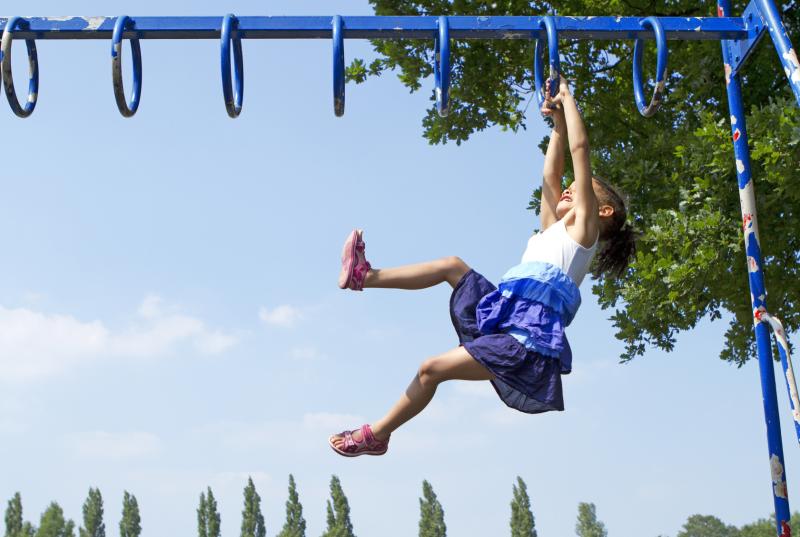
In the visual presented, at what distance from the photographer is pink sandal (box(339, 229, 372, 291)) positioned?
13.1ft

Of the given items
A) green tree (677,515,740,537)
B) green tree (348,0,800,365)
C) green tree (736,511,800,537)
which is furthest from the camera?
green tree (677,515,740,537)

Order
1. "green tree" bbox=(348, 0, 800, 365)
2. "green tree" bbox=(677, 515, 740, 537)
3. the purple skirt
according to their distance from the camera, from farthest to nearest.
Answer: "green tree" bbox=(677, 515, 740, 537)
"green tree" bbox=(348, 0, 800, 365)
the purple skirt

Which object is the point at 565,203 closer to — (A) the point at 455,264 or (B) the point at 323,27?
(A) the point at 455,264

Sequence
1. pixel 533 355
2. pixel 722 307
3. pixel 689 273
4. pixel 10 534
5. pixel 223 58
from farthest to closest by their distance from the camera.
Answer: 1. pixel 10 534
2. pixel 722 307
3. pixel 689 273
4. pixel 223 58
5. pixel 533 355

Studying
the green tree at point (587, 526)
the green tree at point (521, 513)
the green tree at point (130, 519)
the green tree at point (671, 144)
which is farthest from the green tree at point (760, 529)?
the green tree at point (671, 144)

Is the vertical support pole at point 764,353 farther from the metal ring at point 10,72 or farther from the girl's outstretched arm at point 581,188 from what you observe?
the metal ring at point 10,72

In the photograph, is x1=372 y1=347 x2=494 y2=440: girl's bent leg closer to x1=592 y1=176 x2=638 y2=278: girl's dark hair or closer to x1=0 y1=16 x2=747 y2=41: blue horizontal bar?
x1=592 y1=176 x2=638 y2=278: girl's dark hair

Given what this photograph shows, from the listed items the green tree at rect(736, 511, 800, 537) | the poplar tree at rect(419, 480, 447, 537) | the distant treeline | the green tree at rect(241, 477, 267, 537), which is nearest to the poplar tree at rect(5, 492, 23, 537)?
the distant treeline

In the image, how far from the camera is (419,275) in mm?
4016

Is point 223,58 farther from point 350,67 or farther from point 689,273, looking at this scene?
point 350,67

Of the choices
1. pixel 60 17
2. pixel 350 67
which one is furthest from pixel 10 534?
pixel 60 17

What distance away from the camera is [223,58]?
419cm

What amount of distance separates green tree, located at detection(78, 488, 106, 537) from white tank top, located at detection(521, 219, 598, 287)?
61277 millimetres

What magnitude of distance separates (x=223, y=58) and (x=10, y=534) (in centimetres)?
6310
